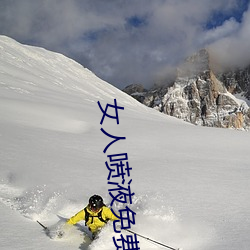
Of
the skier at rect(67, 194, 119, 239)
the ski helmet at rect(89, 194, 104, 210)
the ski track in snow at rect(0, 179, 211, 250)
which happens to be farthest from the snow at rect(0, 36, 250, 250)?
the ski helmet at rect(89, 194, 104, 210)

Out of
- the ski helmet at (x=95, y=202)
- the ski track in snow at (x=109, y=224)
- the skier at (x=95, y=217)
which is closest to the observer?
the ski track in snow at (x=109, y=224)

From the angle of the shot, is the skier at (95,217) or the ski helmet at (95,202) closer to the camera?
the ski helmet at (95,202)

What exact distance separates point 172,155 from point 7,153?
592 cm

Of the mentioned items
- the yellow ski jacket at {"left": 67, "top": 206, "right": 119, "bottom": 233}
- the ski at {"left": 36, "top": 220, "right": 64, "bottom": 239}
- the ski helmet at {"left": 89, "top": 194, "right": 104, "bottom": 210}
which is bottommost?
the ski at {"left": 36, "top": 220, "right": 64, "bottom": 239}

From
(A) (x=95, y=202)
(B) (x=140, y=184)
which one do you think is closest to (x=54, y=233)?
(A) (x=95, y=202)

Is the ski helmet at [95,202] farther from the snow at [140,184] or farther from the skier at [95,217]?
the snow at [140,184]

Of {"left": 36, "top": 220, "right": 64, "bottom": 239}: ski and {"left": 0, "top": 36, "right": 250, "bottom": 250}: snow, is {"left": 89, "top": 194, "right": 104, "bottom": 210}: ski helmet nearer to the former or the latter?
{"left": 0, "top": 36, "right": 250, "bottom": 250}: snow

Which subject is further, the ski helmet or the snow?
the ski helmet

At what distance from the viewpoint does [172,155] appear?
11.7m

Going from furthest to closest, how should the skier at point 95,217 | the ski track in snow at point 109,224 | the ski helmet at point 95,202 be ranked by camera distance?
1. the skier at point 95,217
2. the ski helmet at point 95,202
3. the ski track in snow at point 109,224

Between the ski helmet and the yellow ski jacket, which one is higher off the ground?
the ski helmet

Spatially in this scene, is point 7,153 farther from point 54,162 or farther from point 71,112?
point 71,112

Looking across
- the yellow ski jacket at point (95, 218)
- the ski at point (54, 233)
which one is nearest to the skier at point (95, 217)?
the yellow ski jacket at point (95, 218)

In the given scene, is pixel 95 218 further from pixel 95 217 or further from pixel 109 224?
pixel 109 224
